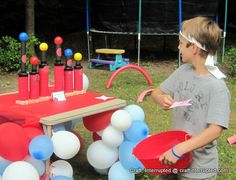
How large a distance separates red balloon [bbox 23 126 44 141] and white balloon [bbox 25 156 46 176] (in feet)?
0.55

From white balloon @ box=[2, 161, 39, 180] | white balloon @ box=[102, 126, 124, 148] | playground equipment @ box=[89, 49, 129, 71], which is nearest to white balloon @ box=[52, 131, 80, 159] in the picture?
white balloon @ box=[2, 161, 39, 180]

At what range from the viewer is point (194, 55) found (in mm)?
2514

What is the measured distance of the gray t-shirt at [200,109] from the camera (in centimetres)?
243

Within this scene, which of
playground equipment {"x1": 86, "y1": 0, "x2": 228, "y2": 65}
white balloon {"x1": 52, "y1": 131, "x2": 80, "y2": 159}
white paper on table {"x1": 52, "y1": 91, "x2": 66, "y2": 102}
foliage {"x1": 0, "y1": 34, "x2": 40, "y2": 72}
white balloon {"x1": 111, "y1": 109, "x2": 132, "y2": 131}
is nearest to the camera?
white balloon {"x1": 52, "y1": 131, "x2": 80, "y2": 159}

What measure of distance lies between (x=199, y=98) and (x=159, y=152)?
493 mm

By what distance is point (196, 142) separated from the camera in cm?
237

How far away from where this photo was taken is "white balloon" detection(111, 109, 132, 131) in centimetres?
381

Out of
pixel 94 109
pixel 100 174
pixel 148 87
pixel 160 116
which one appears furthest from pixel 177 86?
pixel 148 87

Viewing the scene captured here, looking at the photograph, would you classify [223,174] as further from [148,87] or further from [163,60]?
[163,60]

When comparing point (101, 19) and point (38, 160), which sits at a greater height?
point (101, 19)

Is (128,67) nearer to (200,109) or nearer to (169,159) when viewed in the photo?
(200,109)

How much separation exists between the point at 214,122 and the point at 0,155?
1.81 m

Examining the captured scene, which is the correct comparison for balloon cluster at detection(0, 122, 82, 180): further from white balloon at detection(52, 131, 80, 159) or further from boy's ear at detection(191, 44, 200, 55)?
boy's ear at detection(191, 44, 200, 55)

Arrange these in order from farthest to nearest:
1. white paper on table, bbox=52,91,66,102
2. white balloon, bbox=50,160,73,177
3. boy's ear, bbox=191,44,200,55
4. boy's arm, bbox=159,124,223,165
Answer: white paper on table, bbox=52,91,66,102 → white balloon, bbox=50,160,73,177 → boy's ear, bbox=191,44,200,55 → boy's arm, bbox=159,124,223,165
